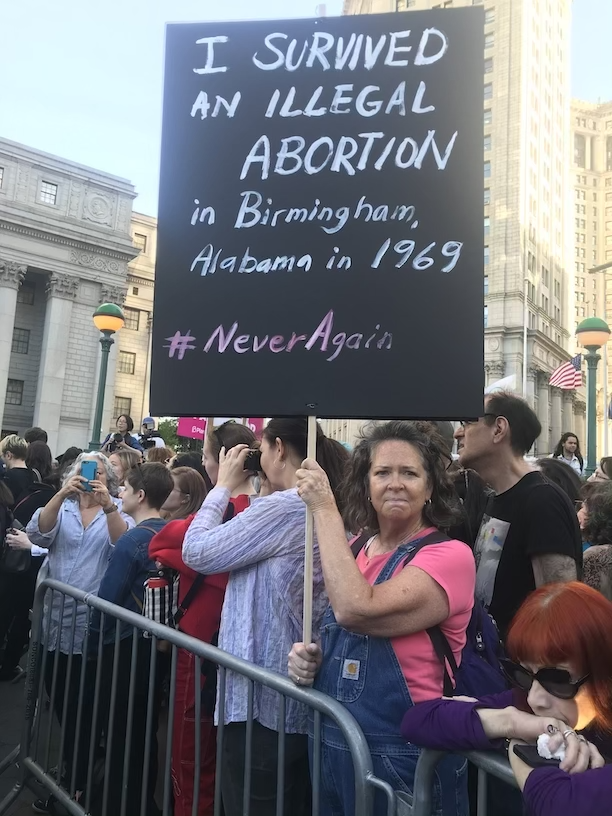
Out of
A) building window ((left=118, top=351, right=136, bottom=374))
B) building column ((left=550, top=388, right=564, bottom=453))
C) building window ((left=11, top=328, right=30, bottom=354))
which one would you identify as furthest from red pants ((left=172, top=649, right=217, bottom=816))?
building window ((left=118, top=351, right=136, bottom=374))

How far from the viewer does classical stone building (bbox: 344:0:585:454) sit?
46.9m

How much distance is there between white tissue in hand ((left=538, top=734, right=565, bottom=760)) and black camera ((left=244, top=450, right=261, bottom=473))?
1670 millimetres

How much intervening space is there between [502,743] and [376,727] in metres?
0.46

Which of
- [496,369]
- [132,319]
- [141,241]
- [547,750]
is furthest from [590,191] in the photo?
[547,750]

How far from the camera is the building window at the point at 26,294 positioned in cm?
4403

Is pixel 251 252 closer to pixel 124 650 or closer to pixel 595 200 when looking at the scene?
pixel 124 650

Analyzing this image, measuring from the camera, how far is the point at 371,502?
7.09 feet

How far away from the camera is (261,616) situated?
2.42m

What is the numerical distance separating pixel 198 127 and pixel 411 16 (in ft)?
3.04

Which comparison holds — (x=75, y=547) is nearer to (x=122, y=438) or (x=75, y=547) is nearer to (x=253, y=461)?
(x=253, y=461)

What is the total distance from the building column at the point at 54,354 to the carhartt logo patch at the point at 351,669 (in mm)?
40460

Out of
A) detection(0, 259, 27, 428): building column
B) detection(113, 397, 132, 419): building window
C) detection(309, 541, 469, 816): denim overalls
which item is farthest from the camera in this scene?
detection(113, 397, 132, 419): building window

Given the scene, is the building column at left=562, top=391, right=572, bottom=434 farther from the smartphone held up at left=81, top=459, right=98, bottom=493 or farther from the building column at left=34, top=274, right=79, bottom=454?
the smartphone held up at left=81, top=459, right=98, bottom=493

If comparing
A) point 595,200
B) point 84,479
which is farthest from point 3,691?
point 595,200
